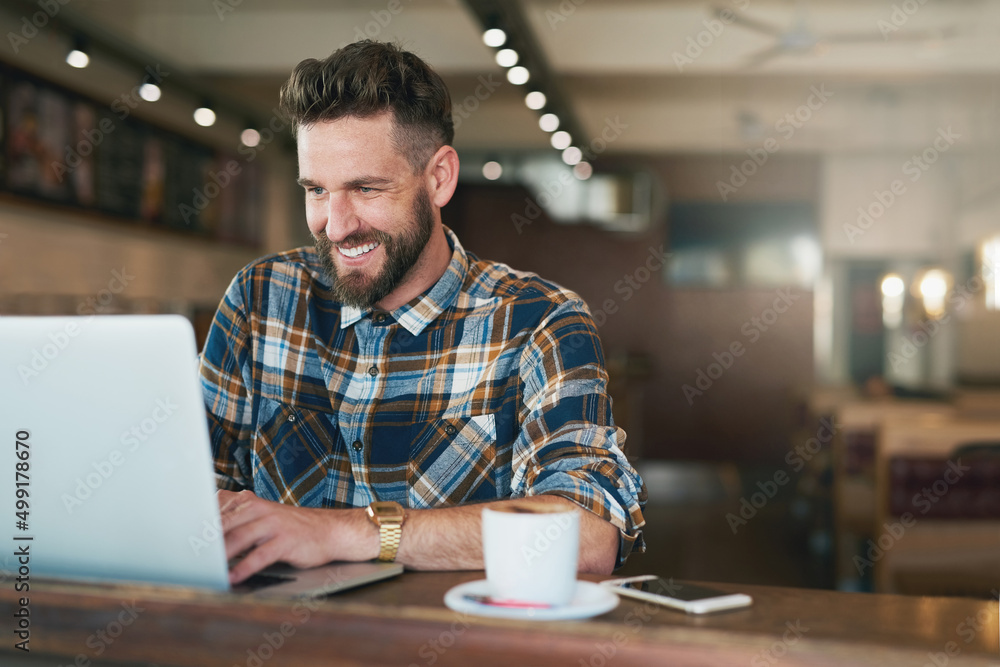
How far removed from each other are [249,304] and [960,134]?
6.03m

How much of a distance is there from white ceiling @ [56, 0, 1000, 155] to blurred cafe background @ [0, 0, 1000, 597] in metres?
0.02

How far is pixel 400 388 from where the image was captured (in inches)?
56.6

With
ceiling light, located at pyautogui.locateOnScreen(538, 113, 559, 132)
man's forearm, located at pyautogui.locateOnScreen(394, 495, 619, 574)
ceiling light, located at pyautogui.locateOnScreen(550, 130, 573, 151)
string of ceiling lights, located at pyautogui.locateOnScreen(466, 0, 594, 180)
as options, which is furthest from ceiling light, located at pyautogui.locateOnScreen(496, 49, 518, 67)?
man's forearm, located at pyautogui.locateOnScreen(394, 495, 619, 574)

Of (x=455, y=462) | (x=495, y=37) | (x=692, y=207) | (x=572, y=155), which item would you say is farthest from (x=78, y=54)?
(x=692, y=207)

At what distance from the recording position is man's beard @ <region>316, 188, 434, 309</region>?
1.42m

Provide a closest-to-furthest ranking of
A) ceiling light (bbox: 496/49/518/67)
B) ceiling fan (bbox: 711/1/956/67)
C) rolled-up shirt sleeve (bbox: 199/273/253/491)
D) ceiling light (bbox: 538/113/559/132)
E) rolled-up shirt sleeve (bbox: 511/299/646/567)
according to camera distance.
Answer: rolled-up shirt sleeve (bbox: 511/299/646/567) → rolled-up shirt sleeve (bbox: 199/273/253/491) → ceiling light (bbox: 496/49/518/67) → ceiling fan (bbox: 711/1/956/67) → ceiling light (bbox: 538/113/559/132)

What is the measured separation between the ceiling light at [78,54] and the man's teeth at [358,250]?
334 cm

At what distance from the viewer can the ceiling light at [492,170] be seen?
7863mm

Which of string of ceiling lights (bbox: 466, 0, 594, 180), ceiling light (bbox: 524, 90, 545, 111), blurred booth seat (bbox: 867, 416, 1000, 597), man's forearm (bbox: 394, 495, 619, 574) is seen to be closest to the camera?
man's forearm (bbox: 394, 495, 619, 574)

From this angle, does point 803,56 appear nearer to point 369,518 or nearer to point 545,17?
point 545,17

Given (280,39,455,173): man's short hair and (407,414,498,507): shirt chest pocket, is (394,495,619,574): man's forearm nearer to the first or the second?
(407,414,498,507): shirt chest pocket

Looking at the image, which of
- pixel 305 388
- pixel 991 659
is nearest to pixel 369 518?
pixel 305 388

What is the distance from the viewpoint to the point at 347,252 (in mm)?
1420

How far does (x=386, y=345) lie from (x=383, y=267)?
0.12 metres
